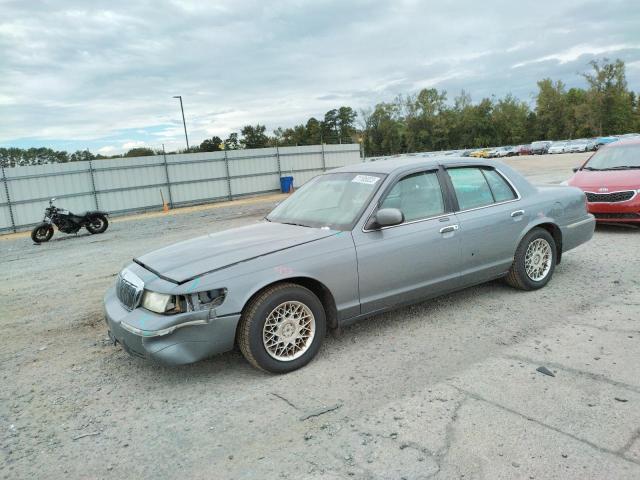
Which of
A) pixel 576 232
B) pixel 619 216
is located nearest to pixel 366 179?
pixel 576 232

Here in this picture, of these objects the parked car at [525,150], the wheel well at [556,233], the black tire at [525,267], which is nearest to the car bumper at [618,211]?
the wheel well at [556,233]

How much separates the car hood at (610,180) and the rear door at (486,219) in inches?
155

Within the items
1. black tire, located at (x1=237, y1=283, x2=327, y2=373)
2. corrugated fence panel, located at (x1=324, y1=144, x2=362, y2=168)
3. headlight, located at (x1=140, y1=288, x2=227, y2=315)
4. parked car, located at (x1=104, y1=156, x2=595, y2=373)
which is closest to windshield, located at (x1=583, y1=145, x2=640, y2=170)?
parked car, located at (x1=104, y1=156, x2=595, y2=373)

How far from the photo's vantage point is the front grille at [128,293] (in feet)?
12.5

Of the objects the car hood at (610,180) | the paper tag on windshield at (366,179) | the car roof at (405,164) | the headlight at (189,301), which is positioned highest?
the car roof at (405,164)

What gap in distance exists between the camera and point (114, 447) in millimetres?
3094

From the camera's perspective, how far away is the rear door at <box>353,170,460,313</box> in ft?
14.0

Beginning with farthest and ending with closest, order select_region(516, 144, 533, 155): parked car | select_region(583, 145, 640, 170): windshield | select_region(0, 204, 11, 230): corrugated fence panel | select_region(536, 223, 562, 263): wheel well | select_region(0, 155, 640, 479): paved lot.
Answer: select_region(516, 144, 533, 155): parked car
select_region(0, 204, 11, 230): corrugated fence panel
select_region(583, 145, 640, 170): windshield
select_region(536, 223, 562, 263): wheel well
select_region(0, 155, 640, 479): paved lot

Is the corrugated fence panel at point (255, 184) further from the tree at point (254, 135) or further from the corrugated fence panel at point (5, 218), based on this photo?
the tree at point (254, 135)

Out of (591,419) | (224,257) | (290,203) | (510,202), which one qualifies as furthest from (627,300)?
(224,257)

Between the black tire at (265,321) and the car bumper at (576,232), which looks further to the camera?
the car bumper at (576,232)

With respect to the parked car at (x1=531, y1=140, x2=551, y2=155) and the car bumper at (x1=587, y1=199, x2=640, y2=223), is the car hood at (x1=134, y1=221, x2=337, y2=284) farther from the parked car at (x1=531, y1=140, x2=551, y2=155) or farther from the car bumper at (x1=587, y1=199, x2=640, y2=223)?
the parked car at (x1=531, y1=140, x2=551, y2=155)

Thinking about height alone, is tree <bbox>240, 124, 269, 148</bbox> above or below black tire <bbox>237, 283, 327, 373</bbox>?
above

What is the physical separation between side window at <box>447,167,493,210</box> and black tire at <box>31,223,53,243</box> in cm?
1260
